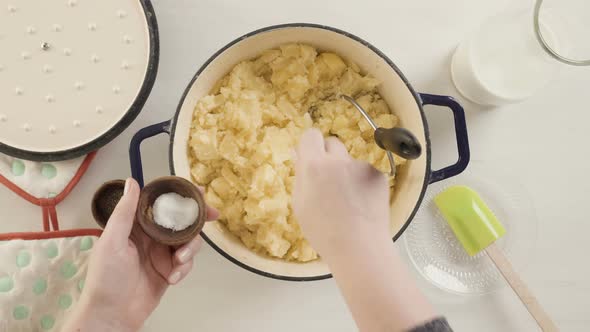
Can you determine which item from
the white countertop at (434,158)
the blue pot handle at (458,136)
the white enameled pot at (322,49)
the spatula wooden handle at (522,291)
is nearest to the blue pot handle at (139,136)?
the white enameled pot at (322,49)

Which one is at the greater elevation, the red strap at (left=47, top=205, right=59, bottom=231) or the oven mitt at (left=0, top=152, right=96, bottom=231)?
the oven mitt at (left=0, top=152, right=96, bottom=231)

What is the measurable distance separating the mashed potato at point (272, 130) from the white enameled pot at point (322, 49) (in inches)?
0.7

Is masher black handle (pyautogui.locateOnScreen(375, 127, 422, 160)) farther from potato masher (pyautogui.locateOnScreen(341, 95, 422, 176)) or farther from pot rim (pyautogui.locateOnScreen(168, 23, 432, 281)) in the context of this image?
pot rim (pyautogui.locateOnScreen(168, 23, 432, 281))

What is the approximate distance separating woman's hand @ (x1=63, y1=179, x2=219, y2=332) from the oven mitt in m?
0.19

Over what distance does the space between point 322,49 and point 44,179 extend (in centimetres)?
53

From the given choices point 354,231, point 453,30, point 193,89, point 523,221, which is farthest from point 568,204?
point 193,89

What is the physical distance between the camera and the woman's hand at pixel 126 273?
2.34 feet

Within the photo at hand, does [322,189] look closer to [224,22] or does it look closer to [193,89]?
[193,89]

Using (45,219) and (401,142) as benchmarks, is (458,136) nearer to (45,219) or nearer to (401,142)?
(401,142)

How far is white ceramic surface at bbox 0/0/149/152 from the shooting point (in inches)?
32.8

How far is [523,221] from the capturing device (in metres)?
0.99

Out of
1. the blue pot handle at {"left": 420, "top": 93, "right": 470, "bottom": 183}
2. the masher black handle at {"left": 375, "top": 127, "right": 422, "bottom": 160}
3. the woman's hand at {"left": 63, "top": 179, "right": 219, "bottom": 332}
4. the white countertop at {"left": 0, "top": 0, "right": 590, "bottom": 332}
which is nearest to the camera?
the masher black handle at {"left": 375, "top": 127, "right": 422, "bottom": 160}

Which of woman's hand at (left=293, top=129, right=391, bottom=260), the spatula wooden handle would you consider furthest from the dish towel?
the spatula wooden handle

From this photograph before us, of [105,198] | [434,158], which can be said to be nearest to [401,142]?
[434,158]
